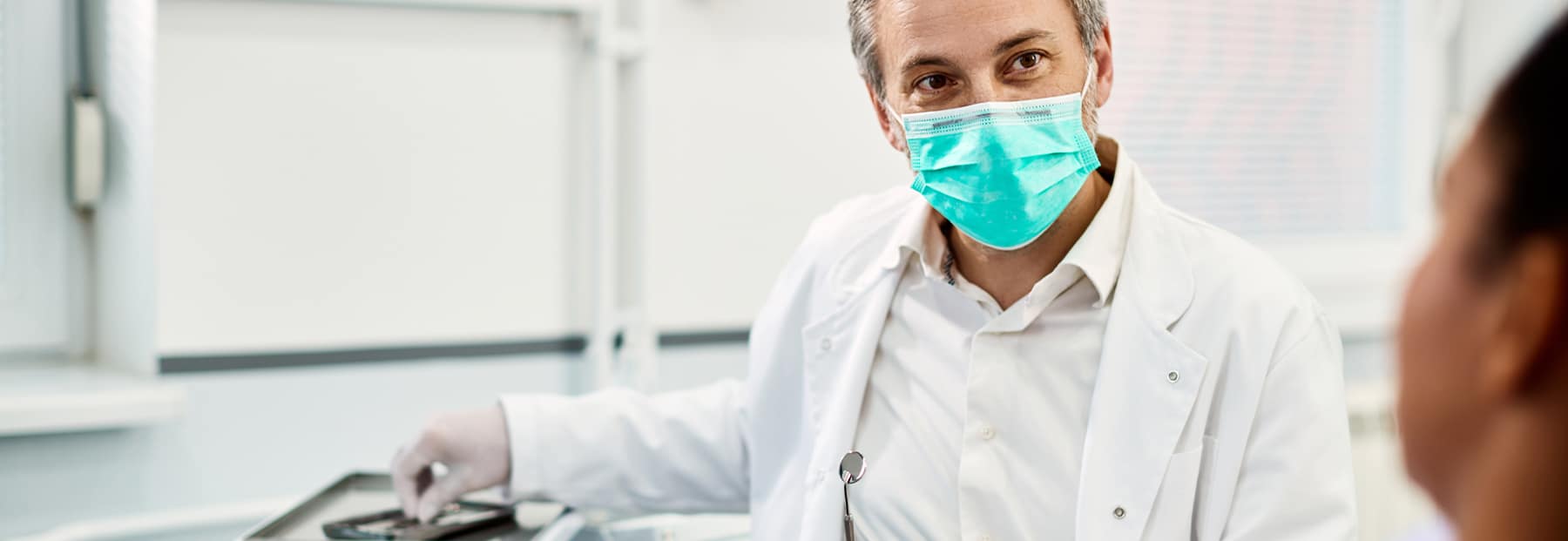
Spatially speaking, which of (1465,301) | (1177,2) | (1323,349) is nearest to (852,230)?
(1323,349)

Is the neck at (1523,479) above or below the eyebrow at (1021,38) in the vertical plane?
below

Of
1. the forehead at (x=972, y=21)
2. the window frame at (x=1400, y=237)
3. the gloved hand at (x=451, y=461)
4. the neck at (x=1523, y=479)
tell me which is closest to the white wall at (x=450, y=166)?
the gloved hand at (x=451, y=461)

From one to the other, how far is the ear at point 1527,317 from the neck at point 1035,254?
837 millimetres

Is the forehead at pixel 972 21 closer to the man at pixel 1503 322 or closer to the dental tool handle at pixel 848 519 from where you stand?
the dental tool handle at pixel 848 519

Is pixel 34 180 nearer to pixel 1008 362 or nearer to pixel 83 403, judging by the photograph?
pixel 83 403

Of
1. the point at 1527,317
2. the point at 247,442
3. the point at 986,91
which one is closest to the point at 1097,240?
the point at 986,91

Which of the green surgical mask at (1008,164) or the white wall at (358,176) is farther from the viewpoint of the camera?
the white wall at (358,176)

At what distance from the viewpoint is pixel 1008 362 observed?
1180mm

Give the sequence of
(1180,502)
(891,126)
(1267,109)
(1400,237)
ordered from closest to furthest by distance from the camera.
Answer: (1180,502) < (891,126) < (1267,109) < (1400,237)

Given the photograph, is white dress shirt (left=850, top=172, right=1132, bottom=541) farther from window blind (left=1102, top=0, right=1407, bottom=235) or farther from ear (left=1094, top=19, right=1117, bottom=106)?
window blind (left=1102, top=0, right=1407, bottom=235)

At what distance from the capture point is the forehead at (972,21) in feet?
3.69

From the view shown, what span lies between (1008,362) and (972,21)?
0.32 meters

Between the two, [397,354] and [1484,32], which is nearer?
[397,354]

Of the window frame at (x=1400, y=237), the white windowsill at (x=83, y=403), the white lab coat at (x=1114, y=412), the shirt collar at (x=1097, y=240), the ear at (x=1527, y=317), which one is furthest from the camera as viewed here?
the window frame at (x=1400, y=237)
